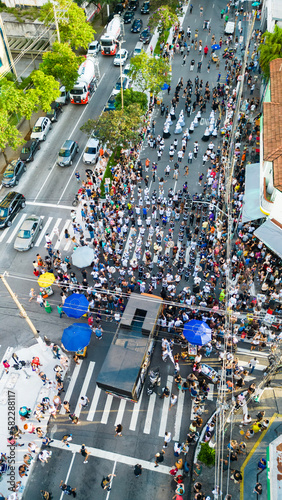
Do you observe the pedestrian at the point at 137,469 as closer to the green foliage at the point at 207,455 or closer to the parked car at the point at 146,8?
the green foliage at the point at 207,455

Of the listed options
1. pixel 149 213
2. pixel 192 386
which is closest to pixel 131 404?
pixel 192 386

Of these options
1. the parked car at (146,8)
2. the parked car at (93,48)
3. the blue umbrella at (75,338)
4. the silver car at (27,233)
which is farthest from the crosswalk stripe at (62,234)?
the parked car at (146,8)

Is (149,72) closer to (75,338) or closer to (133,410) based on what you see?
(75,338)

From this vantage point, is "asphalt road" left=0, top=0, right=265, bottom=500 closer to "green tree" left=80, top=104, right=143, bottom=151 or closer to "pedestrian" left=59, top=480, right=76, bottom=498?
"pedestrian" left=59, top=480, right=76, bottom=498

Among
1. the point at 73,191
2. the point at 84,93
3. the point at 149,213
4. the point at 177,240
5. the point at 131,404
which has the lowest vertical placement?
the point at 131,404

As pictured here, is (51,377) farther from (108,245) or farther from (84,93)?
(84,93)

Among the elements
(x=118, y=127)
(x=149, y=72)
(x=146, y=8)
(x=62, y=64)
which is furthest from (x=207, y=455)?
(x=146, y=8)

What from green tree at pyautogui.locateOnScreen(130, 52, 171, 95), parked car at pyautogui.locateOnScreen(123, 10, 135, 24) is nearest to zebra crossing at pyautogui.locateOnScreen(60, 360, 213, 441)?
green tree at pyautogui.locateOnScreen(130, 52, 171, 95)
